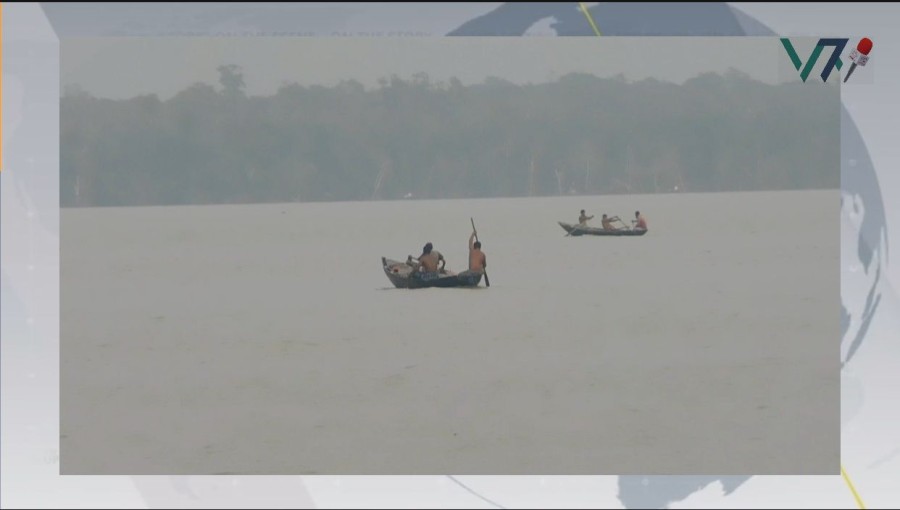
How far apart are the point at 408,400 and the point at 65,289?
11.1ft

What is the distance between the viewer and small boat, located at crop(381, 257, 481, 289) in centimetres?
935

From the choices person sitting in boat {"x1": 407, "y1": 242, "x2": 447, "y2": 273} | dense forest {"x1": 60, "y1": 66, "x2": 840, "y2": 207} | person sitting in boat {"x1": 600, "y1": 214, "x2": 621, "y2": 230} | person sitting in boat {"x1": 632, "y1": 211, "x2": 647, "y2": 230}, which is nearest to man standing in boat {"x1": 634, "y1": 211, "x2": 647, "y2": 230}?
person sitting in boat {"x1": 632, "y1": 211, "x2": 647, "y2": 230}

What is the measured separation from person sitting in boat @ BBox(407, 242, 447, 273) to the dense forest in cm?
182

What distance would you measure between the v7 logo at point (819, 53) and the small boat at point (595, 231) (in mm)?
4752

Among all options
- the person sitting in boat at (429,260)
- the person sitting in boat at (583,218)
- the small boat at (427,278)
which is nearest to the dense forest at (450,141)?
the person sitting in boat at (583,218)

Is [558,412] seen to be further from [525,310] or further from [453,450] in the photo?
[525,310]

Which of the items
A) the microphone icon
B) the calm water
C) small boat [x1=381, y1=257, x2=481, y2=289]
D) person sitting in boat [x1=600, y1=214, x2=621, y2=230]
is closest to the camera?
the calm water

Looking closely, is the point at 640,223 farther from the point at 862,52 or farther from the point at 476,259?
the point at 862,52

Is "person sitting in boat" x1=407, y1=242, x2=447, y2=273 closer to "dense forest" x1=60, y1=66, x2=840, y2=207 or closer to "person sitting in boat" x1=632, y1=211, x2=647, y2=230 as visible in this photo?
"dense forest" x1=60, y1=66, x2=840, y2=207

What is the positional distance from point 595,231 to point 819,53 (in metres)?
5.23

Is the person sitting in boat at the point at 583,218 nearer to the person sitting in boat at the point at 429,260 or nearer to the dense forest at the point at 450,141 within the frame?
the dense forest at the point at 450,141

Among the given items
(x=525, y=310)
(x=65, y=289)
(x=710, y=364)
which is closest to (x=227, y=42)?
(x=65, y=289)

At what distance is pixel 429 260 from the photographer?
31.4 ft

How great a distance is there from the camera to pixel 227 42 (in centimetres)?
966
